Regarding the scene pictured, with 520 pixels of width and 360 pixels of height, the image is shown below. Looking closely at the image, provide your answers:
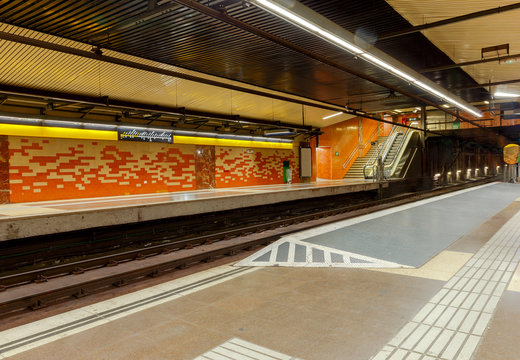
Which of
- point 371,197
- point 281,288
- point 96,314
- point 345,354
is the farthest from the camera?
point 371,197

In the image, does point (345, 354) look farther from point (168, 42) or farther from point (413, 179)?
point (413, 179)

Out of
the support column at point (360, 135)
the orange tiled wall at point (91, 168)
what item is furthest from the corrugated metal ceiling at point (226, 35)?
the support column at point (360, 135)

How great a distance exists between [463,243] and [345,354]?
15.3 ft

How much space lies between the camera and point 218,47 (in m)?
6.82

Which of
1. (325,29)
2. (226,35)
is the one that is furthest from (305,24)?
(226,35)

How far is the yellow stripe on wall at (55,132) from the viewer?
29.0 ft

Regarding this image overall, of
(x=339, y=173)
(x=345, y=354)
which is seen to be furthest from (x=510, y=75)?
(x=345, y=354)

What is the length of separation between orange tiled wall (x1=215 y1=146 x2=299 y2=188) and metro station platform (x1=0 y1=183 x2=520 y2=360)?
9325 millimetres

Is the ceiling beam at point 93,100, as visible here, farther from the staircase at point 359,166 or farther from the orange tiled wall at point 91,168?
the staircase at point 359,166

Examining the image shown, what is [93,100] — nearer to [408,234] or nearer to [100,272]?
[100,272]

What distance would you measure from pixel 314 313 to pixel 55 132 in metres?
9.16

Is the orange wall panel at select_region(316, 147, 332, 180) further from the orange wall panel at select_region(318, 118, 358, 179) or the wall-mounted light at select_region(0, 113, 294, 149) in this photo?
the wall-mounted light at select_region(0, 113, 294, 149)

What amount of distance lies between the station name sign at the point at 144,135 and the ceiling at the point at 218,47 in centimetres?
98

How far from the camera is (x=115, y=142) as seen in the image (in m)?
11.2
